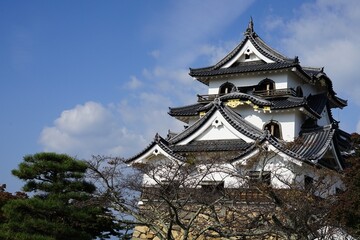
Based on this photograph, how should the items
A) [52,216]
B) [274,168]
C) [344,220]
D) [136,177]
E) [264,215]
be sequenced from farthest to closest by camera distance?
[274,168] < [52,216] < [136,177] < [264,215] < [344,220]

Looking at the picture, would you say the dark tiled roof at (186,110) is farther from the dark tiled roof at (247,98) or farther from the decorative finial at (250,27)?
the decorative finial at (250,27)

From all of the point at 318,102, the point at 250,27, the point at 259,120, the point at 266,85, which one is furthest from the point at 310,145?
the point at 250,27

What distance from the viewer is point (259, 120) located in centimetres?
1838

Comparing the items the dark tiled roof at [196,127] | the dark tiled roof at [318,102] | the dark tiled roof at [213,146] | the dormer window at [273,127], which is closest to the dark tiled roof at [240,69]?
the dormer window at [273,127]

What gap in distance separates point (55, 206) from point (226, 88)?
9.20 metres

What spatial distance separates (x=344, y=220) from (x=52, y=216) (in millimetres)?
8169

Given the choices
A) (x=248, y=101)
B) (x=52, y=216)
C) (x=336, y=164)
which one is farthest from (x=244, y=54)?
(x=52, y=216)

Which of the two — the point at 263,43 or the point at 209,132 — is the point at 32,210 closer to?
the point at 209,132

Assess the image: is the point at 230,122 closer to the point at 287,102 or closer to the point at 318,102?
the point at 287,102

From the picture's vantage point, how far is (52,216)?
14.0 meters

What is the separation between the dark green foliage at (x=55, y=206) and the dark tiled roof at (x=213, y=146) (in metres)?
3.59

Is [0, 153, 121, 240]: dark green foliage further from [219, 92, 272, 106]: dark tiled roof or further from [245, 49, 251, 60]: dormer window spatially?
[245, 49, 251, 60]: dormer window

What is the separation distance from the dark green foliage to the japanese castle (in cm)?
199

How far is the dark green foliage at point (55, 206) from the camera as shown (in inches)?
533
